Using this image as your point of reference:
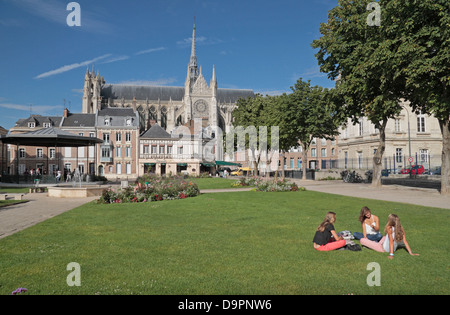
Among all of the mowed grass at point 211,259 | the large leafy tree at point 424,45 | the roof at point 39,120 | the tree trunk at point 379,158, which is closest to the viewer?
the mowed grass at point 211,259

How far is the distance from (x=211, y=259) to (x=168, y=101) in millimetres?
99204

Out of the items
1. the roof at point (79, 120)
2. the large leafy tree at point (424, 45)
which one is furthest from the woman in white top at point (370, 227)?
the roof at point (79, 120)

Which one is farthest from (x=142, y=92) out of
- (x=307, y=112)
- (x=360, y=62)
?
(x=360, y=62)

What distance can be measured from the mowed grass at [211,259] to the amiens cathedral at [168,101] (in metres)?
82.0

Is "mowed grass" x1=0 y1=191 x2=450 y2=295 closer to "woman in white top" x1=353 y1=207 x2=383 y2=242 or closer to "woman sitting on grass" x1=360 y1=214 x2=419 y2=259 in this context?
"woman sitting on grass" x1=360 y1=214 x2=419 y2=259

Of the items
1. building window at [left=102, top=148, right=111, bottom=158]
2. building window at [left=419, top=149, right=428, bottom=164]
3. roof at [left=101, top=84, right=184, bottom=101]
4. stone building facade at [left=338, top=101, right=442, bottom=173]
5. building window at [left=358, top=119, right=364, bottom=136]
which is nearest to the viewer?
building window at [left=419, top=149, right=428, bottom=164]

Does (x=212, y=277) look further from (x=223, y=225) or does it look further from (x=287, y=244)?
(x=223, y=225)

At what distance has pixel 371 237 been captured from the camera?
24.5 ft

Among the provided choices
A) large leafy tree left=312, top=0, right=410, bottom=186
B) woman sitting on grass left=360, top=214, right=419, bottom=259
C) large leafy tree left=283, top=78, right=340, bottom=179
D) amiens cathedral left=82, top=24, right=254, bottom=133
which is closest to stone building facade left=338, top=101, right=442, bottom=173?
large leafy tree left=283, top=78, right=340, bottom=179

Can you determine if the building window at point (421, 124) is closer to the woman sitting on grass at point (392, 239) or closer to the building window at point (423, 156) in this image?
the building window at point (423, 156)

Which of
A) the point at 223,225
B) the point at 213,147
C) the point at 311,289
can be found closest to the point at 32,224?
the point at 223,225

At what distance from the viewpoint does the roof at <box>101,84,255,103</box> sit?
328 feet

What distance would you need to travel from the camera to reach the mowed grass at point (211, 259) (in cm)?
480
